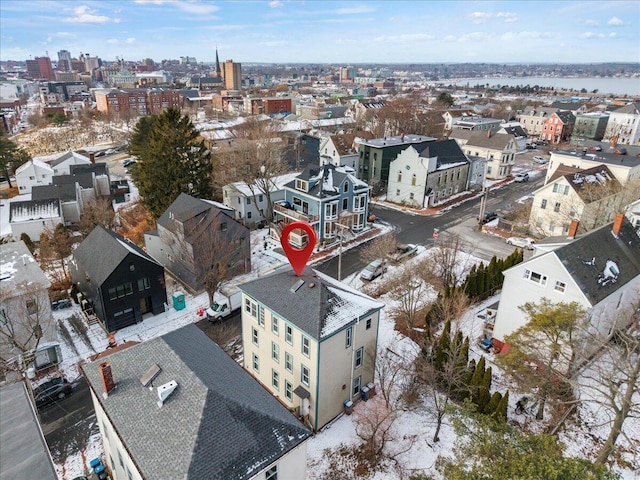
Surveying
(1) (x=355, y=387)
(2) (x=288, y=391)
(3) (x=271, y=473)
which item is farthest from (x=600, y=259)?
(3) (x=271, y=473)

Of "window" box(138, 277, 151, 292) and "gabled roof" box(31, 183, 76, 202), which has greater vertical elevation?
"gabled roof" box(31, 183, 76, 202)

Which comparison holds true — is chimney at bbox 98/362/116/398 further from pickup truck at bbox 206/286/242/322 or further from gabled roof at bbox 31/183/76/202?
gabled roof at bbox 31/183/76/202

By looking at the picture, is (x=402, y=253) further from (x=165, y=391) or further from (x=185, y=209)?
(x=165, y=391)

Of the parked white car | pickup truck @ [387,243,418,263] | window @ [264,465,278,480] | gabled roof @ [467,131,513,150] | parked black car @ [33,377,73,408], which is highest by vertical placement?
gabled roof @ [467,131,513,150]

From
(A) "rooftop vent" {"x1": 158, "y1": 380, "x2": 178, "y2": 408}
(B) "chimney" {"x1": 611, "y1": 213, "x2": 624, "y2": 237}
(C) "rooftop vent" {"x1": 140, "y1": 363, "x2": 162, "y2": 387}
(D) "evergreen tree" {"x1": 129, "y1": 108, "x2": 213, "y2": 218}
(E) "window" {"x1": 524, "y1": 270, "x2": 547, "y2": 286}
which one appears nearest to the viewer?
(A) "rooftop vent" {"x1": 158, "y1": 380, "x2": 178, "y2": 408}

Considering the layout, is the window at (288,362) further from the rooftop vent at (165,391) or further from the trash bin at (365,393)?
the rooftop vent at (165,391)

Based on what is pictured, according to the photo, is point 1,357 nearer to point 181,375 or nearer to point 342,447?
point 181,375

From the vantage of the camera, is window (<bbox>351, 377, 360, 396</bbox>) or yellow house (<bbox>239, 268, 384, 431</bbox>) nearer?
yellow house (<bbox>239, 268, 384, 431</bbox>)

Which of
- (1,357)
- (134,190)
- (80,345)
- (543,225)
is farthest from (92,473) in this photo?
(134,190)

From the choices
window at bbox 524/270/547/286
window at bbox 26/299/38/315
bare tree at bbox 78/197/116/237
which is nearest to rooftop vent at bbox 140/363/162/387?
window at bbox 26/299/38/315
